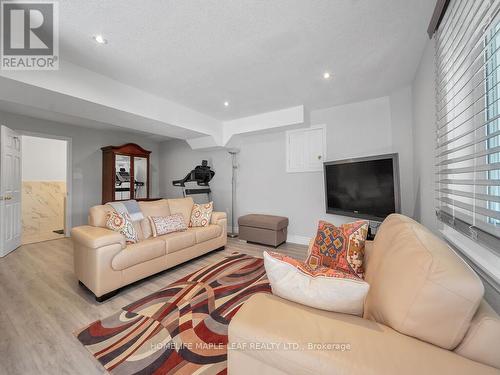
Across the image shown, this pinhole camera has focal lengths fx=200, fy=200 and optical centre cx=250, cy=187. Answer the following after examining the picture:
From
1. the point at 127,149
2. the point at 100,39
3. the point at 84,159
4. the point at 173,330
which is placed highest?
the point at 100,39

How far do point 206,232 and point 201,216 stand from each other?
342 mm

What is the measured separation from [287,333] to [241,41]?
7.19 ft

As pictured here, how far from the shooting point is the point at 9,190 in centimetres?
333

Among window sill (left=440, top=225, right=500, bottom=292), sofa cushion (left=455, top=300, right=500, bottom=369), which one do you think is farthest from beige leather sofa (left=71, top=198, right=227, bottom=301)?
window sill (left=440, top=225, right=500, bottom=292)

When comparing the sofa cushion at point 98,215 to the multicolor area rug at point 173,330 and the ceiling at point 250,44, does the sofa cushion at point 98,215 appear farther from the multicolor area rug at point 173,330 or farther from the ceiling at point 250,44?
the ceiling at point 250,44

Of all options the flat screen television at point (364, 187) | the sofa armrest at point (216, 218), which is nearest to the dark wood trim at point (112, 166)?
the sofa armrest at point (216, 218)

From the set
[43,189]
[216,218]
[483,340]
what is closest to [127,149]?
[43,189]

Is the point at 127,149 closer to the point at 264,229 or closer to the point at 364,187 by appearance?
the point at 264,229

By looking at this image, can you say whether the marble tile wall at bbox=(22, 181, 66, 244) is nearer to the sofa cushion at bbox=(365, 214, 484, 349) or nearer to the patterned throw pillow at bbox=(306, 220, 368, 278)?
the patterned throw pillow at bbox=(306, 220, 368, 278)

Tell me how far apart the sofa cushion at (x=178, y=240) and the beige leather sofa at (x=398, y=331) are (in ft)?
6.53

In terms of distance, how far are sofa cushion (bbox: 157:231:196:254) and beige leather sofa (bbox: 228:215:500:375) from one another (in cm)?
199

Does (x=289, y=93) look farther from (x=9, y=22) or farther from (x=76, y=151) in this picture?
(x=76, y=151)

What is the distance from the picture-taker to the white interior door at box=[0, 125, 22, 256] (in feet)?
10.3

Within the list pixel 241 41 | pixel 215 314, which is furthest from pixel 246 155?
pixel 215 314
